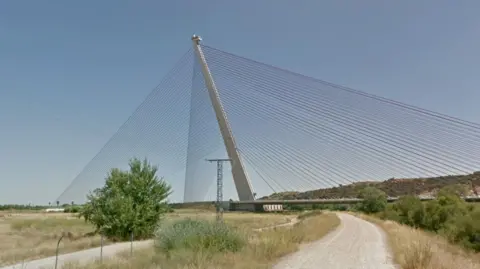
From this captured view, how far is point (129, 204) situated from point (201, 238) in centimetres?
1693

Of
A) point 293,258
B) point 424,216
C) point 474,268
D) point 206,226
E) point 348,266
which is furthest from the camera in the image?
point 424,216

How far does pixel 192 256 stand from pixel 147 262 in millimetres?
1573

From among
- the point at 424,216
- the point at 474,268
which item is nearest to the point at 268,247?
the point at 474,268

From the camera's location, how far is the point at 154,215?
108ft

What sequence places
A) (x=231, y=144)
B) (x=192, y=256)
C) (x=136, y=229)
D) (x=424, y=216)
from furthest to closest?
(x=424, y=216), (x=231, y=144), (x=136, y=229), (x=192, y=256)

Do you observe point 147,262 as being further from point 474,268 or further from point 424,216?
point 424,216

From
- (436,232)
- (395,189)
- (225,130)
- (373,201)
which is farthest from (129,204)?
(395,189)

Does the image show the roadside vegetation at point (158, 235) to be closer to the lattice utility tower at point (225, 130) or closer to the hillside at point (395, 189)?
the lattice utility tower at point (225, 130)

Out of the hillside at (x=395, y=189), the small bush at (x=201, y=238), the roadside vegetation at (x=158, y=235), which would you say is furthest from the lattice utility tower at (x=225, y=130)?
the hillside at (x=395, y=189)

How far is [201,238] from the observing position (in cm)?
1580

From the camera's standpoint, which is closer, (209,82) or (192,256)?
(192,256)

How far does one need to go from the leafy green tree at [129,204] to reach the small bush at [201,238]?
14.7m

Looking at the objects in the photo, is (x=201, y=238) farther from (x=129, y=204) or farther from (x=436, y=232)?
(x=436, y=232)

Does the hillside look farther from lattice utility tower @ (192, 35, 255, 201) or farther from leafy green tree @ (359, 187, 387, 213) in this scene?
lattice utility tower @ (192, 35, 255, 201)
